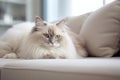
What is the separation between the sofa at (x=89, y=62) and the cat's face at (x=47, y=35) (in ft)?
0.71

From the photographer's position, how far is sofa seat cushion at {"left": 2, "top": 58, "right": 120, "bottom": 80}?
2.90 feet

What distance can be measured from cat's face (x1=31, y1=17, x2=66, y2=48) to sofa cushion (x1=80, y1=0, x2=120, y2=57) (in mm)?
227

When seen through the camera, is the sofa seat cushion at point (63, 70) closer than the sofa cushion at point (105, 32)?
Yes

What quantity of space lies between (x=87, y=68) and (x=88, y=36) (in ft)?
2.24

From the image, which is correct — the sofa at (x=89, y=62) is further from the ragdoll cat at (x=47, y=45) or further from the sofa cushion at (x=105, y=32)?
the ragdoll cat at (x=47, y=45)

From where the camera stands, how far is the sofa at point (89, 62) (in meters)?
0.92

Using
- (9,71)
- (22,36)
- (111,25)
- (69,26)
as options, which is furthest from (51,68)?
(69,26)

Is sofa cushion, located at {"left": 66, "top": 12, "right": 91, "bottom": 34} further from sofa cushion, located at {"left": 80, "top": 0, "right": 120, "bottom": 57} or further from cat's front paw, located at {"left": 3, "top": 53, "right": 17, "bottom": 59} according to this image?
cat's front paw, located at {"left": 3, "top": 53, "right": 17, "bottom": 59}

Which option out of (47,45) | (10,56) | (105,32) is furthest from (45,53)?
(105,32)

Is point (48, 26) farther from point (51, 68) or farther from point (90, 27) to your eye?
point (51, 68)

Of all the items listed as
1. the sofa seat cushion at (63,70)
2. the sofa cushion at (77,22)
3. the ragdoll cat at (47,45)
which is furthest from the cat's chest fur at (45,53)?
the sofa cushion at (77,22)

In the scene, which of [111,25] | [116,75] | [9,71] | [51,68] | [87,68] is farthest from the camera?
[111,25]

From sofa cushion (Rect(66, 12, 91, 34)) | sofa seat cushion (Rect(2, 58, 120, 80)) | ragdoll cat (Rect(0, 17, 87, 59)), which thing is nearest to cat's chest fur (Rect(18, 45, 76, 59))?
ragdoll cat (Rect(0, 17, 87, 59))

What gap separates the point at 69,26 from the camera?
75.8 inches
